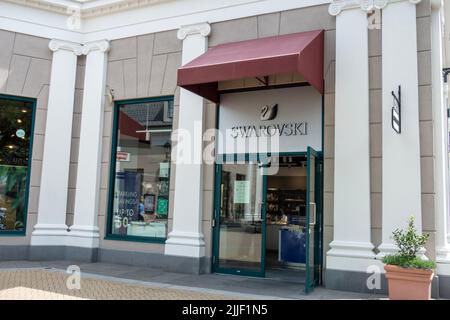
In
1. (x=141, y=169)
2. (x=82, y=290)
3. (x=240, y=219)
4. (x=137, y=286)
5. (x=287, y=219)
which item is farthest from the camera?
(x=287, y=219)

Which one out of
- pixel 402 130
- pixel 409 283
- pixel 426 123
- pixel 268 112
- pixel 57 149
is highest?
pixel 268 112

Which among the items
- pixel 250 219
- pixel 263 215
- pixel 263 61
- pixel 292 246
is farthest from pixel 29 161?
pixel 292 246

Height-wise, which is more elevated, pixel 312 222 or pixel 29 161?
pixel 29 161

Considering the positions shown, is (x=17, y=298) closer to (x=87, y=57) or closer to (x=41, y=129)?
(x=41, y=129)

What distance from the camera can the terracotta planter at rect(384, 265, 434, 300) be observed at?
6.53 meters

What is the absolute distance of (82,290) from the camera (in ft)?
24.6

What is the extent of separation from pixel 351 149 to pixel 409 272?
8.01 ft

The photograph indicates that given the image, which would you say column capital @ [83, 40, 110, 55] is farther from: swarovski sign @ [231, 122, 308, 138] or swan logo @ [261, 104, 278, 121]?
swan logo @ [261, 104, 278, 121]

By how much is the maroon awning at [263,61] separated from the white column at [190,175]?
31.8 inches

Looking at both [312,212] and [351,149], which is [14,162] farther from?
[351,149]

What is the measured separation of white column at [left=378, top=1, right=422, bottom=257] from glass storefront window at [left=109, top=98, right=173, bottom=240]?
459 centimetres

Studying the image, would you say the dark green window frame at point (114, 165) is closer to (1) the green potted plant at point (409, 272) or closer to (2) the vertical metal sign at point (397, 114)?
(2) the vertical metal sign at point (397, 114)

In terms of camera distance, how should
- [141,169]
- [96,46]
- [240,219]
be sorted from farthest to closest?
1. [96,46]
2. [141,169]
3. [240,219]

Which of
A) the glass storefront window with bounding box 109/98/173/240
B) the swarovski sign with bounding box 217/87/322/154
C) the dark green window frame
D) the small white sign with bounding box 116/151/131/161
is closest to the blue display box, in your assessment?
the swarovski sign with bounding box 217/87/322/154
